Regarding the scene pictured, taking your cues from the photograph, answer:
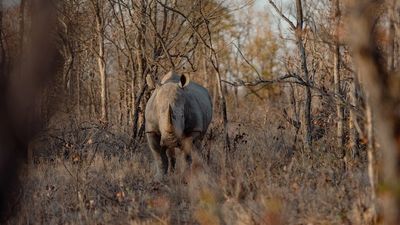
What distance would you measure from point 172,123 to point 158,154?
1.89ft

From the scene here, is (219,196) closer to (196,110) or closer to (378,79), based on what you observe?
(378,79)

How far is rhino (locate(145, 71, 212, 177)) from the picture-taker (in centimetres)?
837

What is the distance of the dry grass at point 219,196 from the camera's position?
4785mm

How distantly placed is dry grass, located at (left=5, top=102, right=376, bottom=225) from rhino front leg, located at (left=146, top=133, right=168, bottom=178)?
1.36 feet

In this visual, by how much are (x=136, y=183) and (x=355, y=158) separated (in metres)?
2.56

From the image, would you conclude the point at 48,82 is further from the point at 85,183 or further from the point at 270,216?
the point at 85,183

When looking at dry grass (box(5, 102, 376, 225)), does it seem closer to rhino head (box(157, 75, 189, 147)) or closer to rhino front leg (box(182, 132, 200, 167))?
rhino front leg (box(182, 132, 200, 167))

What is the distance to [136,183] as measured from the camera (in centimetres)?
764

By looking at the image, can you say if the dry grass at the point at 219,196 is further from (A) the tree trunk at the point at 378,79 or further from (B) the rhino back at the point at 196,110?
(A) the tree trunk at the point at 378,79

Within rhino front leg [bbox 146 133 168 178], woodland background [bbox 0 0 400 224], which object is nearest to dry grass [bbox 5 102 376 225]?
woodland background [bbox 0 0 400 224]

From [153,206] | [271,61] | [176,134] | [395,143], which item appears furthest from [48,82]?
[271,61]

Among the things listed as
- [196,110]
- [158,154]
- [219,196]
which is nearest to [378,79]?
[219,196]

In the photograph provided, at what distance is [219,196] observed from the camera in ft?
17.6

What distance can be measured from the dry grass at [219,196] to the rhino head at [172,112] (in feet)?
1.71
